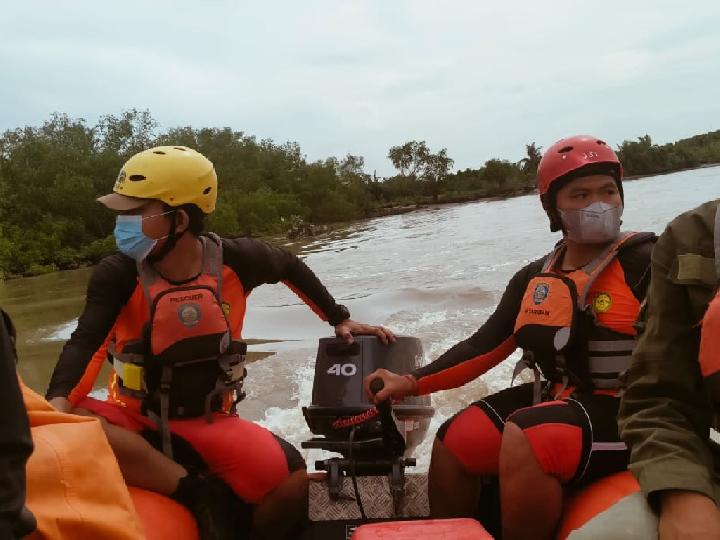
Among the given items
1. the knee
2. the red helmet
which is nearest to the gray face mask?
the red helmet

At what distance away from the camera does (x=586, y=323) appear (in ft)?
6.69

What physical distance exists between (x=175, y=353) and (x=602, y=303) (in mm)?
1361

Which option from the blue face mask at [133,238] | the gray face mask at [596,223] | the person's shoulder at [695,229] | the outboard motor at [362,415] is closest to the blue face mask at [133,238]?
the blue face mask at [133,238]

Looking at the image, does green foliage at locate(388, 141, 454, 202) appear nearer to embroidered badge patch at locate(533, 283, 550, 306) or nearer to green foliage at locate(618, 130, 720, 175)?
green foliage at locate(618, 130, 720, 175)

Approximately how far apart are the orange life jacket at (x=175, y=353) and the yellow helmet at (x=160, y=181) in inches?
9.1

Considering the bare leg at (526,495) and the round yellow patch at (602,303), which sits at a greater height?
the round yellow patch at (602,303)

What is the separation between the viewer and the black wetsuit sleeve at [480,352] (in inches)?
91.7

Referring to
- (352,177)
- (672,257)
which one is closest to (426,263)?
(672,257)

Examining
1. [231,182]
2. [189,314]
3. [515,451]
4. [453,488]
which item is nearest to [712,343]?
[515,451]

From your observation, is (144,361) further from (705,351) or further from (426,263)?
(426,263)

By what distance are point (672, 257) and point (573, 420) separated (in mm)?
731

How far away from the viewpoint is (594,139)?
7.53ft

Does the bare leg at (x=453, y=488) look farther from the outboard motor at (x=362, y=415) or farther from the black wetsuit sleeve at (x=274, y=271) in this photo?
the black wetsuit sleeve at (x=274, y=271)

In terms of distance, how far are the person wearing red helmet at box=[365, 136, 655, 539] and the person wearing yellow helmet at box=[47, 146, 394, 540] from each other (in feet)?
1.62
